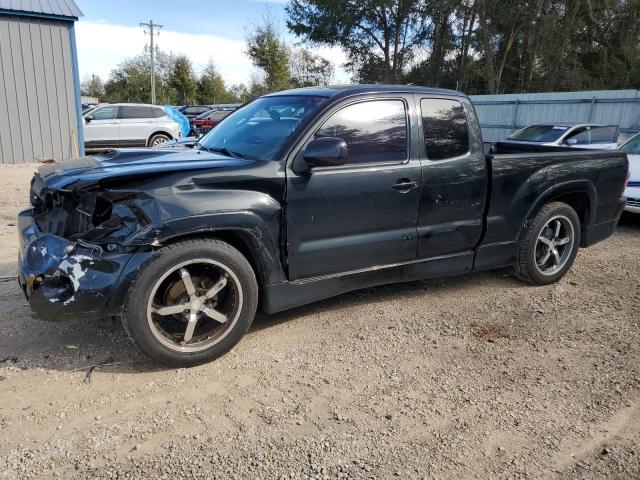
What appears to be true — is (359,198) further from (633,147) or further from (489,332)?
(633,147)

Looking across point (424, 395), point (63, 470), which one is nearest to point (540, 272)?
point (424, 395)

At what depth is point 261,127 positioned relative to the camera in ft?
12.5

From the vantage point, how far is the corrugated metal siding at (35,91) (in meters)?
11.4

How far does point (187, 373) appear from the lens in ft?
10.2

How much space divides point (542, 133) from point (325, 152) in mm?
10237

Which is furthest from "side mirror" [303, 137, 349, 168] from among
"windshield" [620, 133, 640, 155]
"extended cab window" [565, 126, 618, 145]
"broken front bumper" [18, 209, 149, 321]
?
"extended cab window" [565, 126, 618, 145]

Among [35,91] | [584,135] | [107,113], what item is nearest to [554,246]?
[584,135]

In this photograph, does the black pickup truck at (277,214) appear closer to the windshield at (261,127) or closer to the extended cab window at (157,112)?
Result: the windshield at (261,127)

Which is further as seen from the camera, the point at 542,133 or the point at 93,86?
the point at 93,86

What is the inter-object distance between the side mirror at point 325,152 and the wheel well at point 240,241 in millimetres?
670

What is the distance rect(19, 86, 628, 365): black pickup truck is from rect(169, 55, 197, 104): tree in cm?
4717

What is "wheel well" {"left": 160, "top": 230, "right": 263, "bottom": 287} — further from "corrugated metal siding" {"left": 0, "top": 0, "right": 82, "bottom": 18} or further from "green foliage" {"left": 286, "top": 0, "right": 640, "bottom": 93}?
"green foliage" {"left": 286, "top": 0, "right": 640, "bottom": 93}

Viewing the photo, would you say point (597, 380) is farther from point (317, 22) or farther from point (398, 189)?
point (317, 22)

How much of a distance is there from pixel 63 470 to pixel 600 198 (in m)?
5.04
